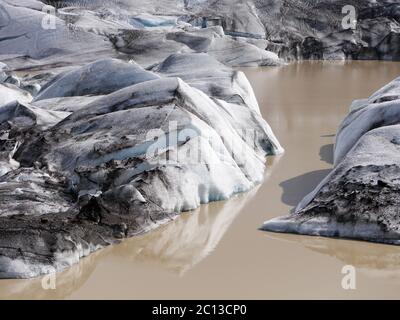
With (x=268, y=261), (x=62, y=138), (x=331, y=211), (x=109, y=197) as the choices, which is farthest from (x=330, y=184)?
(x=62, y=138)

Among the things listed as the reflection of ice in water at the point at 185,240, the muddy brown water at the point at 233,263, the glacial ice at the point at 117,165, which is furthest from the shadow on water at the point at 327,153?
the reflection of ice in water at the point at 185,240

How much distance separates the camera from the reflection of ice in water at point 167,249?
4902 mm

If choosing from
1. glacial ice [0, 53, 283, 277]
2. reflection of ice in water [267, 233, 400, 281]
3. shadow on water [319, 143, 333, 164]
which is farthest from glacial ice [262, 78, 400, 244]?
shadow on water [319, 143, 333, 164]

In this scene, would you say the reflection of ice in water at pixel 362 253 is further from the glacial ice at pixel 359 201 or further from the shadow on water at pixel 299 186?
the shadow on water at pixel 299 186

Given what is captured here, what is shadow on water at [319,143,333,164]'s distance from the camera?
29.7ft

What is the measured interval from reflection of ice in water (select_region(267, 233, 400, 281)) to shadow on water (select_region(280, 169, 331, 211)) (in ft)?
4.06

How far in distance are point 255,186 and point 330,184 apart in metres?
1.45

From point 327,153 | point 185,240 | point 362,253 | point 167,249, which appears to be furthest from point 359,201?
point 327,153

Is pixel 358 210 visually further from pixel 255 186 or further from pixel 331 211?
pixel 255 186

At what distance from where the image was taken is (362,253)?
18.2 feet

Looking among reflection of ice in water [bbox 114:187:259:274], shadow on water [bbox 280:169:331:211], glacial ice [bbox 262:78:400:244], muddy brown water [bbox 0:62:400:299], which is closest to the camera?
muddy brown water [bbox 0:62:400:299]

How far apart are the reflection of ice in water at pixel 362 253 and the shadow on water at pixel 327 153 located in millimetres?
3205

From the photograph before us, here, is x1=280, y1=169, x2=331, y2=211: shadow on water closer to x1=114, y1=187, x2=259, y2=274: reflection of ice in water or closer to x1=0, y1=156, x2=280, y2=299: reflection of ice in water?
x1=0, y1=156, x2=280, y2=299: reflection of ice in water
